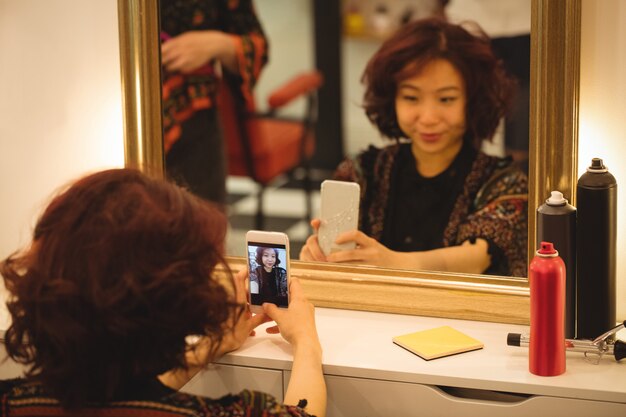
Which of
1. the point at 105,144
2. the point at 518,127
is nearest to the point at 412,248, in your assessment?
the point at 518,127

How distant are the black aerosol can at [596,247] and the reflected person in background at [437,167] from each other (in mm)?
140

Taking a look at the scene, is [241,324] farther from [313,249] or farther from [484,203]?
[484,203]

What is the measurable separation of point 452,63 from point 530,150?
20cm

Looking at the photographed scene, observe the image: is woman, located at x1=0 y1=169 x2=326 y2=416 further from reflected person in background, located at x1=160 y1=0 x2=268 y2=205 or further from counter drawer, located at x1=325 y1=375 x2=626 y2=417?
reflected person in background, located at x1=160 y1=0 x2=268 y2=205

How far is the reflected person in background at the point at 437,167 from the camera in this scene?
1502 millimetres

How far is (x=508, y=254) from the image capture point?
1.52m

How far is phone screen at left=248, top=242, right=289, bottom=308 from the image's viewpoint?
58.6 inches

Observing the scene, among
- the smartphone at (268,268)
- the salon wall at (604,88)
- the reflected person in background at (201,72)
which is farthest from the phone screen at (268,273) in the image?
the salon wall at (604,88)

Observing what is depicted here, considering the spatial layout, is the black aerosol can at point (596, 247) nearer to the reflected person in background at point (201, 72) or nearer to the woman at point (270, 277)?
the woman at point (270, 277)

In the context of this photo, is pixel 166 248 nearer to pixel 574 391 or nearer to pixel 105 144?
pixel 574 391

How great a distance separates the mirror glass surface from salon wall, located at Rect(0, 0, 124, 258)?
311mm

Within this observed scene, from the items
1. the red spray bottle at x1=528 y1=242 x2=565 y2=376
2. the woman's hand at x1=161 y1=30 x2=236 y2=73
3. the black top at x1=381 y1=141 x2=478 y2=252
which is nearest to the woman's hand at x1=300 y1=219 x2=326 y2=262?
the black top at x1=381 y1=141 x2=478 y2=252

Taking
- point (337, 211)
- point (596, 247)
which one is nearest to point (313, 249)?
point (337, 211)

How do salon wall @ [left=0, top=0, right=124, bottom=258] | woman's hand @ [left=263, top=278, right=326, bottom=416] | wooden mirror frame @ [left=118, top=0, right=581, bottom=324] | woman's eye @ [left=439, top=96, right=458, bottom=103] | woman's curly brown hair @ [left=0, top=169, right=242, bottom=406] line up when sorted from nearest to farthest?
woman's curly brown hair @ [left=0, top=169, right=242, bottom=406]
woman's hand @ [left=263, top=278, right=326, bottom=416]
wooden mirror frame @ [left=118, top=0, right=581, bottom=324]
woman's eye @ [left=439, top=96, right=458, bottom=103]
salon wall @ [left=0, top=0, right=124, bottom=258]
